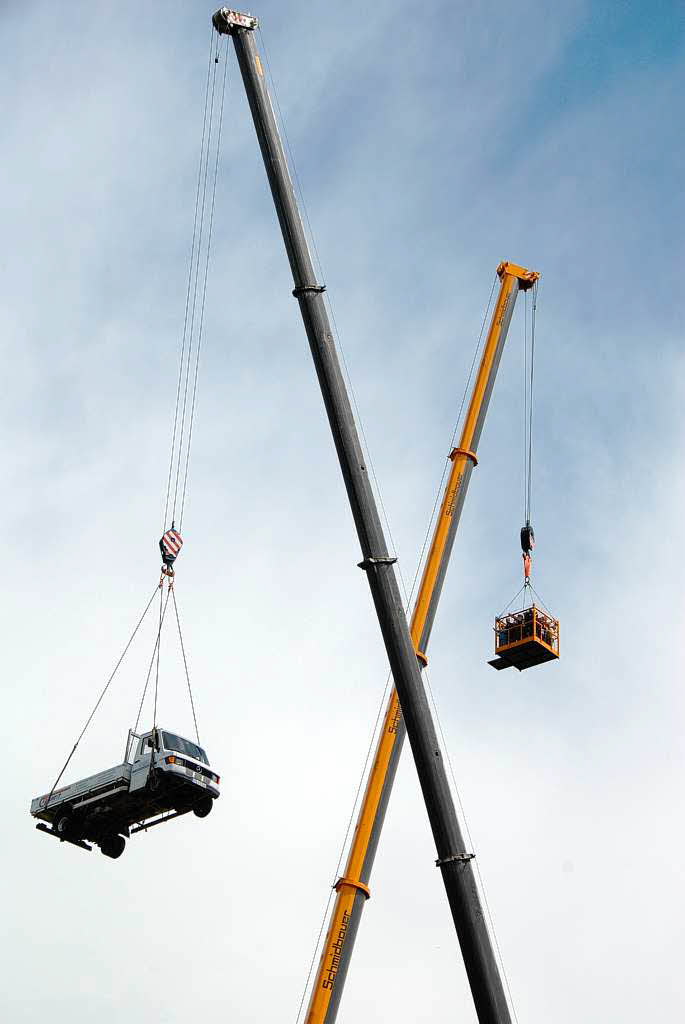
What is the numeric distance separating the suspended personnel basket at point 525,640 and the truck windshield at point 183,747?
33.6ft

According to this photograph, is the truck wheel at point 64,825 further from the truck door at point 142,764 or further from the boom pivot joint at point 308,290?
the boom pivot joint at point 308,290

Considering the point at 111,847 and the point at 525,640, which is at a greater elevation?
the point at 525,640

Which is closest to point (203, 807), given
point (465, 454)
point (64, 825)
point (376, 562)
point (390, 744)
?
point (64, 825)

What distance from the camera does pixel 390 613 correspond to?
18.5 metres

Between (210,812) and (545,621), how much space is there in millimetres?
11349

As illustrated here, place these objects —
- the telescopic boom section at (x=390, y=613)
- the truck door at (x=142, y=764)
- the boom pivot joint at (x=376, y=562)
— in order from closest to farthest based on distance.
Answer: the telescopic boom section at (x=390, y=613) < the boom pivot joint at (x=376, y=562) < the truck door at (x=142, y=764)

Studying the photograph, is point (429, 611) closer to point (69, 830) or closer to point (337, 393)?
point (69, 830)

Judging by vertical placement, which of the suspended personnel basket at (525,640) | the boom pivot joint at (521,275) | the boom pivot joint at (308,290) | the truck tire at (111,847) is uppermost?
the boom pivot joint at (521,275)

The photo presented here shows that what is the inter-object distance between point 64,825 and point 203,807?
9.03 ft

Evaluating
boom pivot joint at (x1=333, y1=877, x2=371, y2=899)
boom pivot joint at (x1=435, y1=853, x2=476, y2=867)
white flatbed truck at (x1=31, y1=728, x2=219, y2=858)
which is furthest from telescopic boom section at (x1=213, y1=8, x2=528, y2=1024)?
boom pivot joint at (x1=333, y1=877, x2=371, y2=899)

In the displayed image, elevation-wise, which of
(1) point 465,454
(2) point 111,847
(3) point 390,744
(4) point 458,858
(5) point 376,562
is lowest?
(4) point 458,858

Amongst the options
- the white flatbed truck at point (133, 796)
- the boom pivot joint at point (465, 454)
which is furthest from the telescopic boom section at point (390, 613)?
the boom pivot joint at point (465, 454)

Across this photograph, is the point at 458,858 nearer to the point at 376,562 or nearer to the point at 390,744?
the point at 376,562

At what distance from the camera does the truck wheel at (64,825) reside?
86.4 feet
